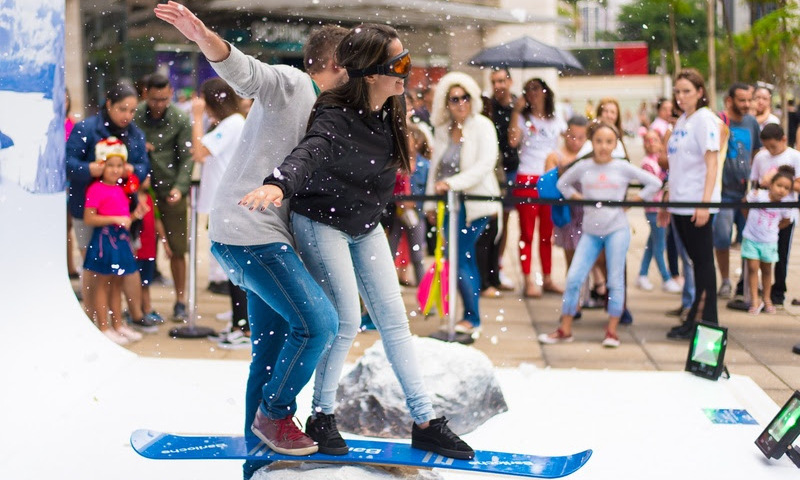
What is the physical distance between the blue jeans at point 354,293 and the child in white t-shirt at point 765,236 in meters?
3.73

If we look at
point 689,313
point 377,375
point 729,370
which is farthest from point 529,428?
point 689,313

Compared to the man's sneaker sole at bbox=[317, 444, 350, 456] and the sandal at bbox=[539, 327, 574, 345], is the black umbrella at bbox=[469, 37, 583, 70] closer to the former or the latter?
the sandal at bbox=[539, 327, 574, 345]

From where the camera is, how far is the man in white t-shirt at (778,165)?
6465 mm

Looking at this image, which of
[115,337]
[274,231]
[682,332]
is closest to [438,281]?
[682,332]

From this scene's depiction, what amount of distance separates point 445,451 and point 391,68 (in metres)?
1.28

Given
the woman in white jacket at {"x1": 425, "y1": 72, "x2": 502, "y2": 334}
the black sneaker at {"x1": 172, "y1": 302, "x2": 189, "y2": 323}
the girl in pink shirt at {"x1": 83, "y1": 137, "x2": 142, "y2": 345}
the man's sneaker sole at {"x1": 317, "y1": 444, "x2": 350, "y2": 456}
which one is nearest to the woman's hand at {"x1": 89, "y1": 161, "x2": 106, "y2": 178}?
the girl in pink shirt at {"x1": 83, "y1": 137, "x2": 142, "y2": 345}

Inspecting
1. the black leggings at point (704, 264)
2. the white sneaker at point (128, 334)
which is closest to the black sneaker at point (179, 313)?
the white sneaker at point (128, 334)

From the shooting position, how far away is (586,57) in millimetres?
8914

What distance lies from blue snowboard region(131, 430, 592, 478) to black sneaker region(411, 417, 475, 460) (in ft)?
0.07

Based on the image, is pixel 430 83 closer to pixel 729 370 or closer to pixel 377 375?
pixel 729 370

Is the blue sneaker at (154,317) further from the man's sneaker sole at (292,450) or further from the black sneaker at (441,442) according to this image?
the black sneaker at (441,442)

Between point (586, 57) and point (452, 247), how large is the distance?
11.7 feet

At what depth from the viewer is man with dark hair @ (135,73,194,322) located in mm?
6547

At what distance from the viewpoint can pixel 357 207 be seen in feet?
10.6
